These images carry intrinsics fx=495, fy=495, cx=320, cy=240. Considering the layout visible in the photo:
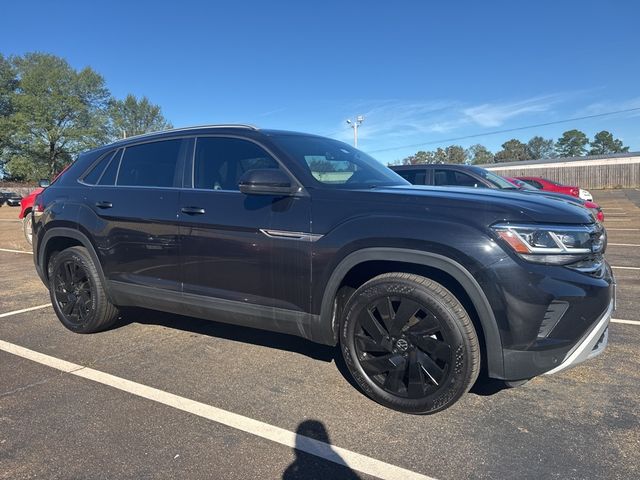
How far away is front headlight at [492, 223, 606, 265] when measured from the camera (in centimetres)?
272

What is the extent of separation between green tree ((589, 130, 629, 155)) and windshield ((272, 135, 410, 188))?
133867mm

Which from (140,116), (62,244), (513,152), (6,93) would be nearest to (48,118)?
(6,93)

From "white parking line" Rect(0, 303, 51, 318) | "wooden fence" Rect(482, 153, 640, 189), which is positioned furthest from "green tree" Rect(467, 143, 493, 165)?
"white parking line" Rect(0, 303, 51, 318)

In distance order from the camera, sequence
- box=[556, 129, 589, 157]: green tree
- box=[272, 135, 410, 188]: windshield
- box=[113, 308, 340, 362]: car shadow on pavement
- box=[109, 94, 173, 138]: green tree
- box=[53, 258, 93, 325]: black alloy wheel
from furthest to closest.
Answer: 1. box=[556, 129, 589, 157]: green tree
2. box=[109, 94, 173, 138]: green tree
3. box=[53, 258, 93, 325]: black alloy wheel
4. box=[113, 308, 340, 362]: car shadow on pavement
5. box=[272, 135, 410, 188]: windshield

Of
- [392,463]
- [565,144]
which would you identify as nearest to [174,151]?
[392,463]

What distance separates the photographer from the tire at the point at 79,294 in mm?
4527

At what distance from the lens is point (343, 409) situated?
3176 millimetres

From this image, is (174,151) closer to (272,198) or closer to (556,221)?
(272,198)

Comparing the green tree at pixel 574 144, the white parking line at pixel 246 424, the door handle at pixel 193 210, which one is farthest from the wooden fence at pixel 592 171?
the green tree at pixel 574 144

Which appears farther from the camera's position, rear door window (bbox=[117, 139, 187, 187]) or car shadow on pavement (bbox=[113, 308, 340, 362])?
car shadow on pavement (bbox=[113, 308, 340, 362])

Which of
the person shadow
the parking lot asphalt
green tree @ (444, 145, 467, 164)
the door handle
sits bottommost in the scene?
the person shadow

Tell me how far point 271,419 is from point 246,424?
0.51 ft

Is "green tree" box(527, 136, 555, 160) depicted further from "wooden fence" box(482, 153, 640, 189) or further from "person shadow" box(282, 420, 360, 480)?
"person shadow" box(282, 420, 360, 480)

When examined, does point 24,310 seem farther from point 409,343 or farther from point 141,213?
point 409,343
